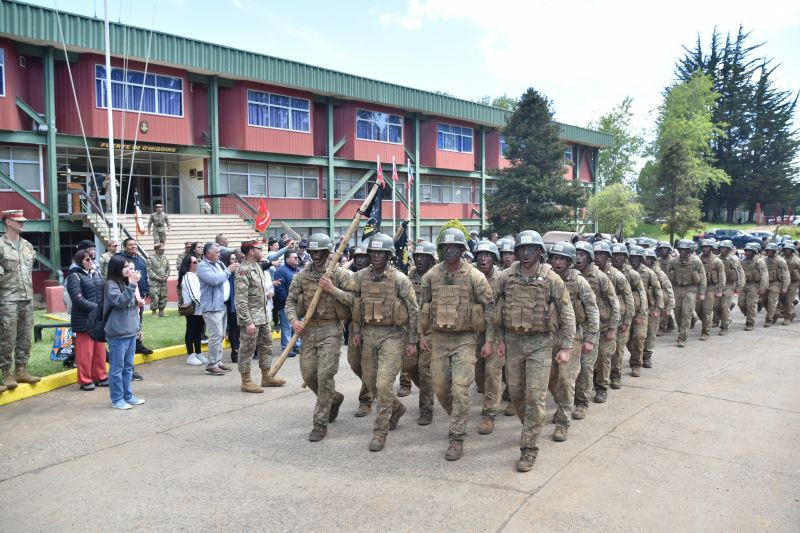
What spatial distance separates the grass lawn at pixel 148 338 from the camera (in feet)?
29.7

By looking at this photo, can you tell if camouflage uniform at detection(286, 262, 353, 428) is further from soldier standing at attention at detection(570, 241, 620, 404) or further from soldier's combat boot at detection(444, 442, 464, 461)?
soldier standing at attention at detection(570, 241, 620, 404)

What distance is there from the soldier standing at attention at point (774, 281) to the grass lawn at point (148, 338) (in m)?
13.6

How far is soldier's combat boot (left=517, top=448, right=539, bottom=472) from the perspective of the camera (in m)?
5.56

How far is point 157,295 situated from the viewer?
48.6 ft

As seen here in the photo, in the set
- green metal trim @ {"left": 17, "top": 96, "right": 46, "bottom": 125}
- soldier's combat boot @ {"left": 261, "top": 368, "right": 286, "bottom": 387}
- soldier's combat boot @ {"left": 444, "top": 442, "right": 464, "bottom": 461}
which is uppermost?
green metal trim @ {"left": 17, "top": 96, "right": 46, "bottom": 125}

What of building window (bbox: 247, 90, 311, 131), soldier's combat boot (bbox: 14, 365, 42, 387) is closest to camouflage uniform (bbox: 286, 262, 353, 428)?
soldier's combat boot (bbox: 14, 365, 42, 387)

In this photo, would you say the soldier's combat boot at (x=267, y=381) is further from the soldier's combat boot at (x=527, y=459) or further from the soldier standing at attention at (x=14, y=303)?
the soldier's combat boot at (x=527, y=459)

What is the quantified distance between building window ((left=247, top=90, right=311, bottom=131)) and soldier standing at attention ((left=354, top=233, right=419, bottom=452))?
71.0 feet

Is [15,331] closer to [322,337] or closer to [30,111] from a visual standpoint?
[322,337]

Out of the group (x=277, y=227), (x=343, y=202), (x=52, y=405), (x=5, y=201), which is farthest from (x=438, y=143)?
(x=52, y=405)

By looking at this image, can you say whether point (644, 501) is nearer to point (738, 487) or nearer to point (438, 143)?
point (738, 487)

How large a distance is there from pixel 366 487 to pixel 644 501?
2314 millimetres

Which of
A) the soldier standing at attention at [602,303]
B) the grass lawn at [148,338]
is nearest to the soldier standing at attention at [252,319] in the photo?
the grass lawn at [148,338]

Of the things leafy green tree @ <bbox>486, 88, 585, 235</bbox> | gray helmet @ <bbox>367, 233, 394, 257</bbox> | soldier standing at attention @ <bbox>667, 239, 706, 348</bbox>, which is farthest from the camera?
leafy green tree @ <bbox>486, 88, 585, 235</bbox>
